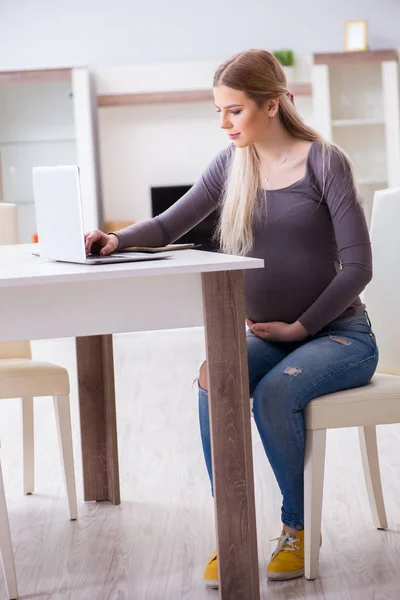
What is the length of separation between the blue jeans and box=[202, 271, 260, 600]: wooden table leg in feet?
0.43

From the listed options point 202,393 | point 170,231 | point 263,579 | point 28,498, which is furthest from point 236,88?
point 28,498

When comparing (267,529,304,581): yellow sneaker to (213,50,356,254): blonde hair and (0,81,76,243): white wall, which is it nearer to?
(213,50,356,254): blonde hair

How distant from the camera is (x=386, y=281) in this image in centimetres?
199

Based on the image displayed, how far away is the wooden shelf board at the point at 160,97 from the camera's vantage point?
5883 millimetres

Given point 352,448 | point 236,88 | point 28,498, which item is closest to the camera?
point 236,88

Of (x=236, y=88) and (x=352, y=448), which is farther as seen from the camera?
(x=352, y=448)

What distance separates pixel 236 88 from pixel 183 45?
14.2 feet

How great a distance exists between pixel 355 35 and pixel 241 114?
14.3 feet

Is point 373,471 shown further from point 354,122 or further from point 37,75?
point 37,75

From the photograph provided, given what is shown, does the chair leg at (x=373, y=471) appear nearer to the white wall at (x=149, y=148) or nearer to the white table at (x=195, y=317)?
the white table at (x=195, y=317)

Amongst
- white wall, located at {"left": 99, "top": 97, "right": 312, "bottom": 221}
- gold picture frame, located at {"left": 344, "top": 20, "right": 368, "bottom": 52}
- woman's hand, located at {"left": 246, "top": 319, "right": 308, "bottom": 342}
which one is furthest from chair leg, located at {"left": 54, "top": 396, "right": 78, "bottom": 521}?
gold picture frame, located at {"left": 344, "top": 20, "right": 368, "bottom": 52}

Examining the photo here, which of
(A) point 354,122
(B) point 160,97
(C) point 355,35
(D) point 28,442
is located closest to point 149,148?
(B) point 160,97

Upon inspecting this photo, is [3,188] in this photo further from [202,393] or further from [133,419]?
[202,393]

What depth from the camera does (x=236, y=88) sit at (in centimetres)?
186
